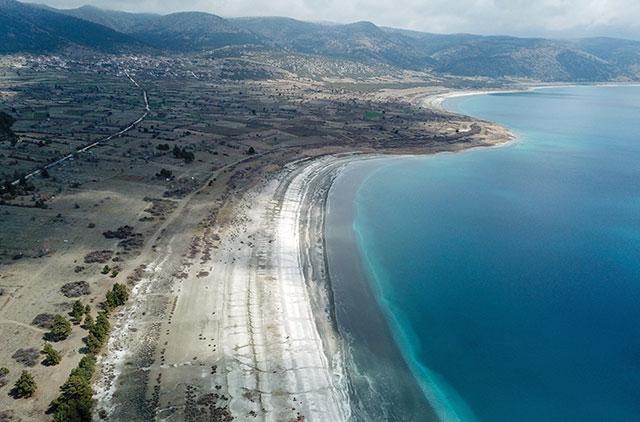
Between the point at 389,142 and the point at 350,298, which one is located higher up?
the point at 389,142

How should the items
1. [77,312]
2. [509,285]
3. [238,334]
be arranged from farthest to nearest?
1. [509,285]
2. [238,334]
3. [77,312]

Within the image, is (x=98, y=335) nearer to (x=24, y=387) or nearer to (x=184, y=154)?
(x=24, y=387)

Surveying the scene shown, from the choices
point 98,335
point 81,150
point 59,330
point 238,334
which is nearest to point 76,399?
point 98,335

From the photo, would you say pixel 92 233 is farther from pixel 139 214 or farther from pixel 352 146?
pixel 352 146

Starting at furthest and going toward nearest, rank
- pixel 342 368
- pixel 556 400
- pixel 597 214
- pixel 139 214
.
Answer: pixel 597 214, pixel 139 214, pixel 342 368, pixel 556 400

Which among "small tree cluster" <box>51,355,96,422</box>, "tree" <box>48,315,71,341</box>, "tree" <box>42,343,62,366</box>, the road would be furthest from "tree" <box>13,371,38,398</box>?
the road

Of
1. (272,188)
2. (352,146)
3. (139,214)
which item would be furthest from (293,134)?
(139,214)

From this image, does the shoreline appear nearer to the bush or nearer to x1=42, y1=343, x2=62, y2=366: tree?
x1=42, y1=343, x2=62, y2=366: tree

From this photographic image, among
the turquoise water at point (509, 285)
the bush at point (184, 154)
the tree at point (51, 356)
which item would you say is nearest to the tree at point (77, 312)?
the tree at point (51, 356)
